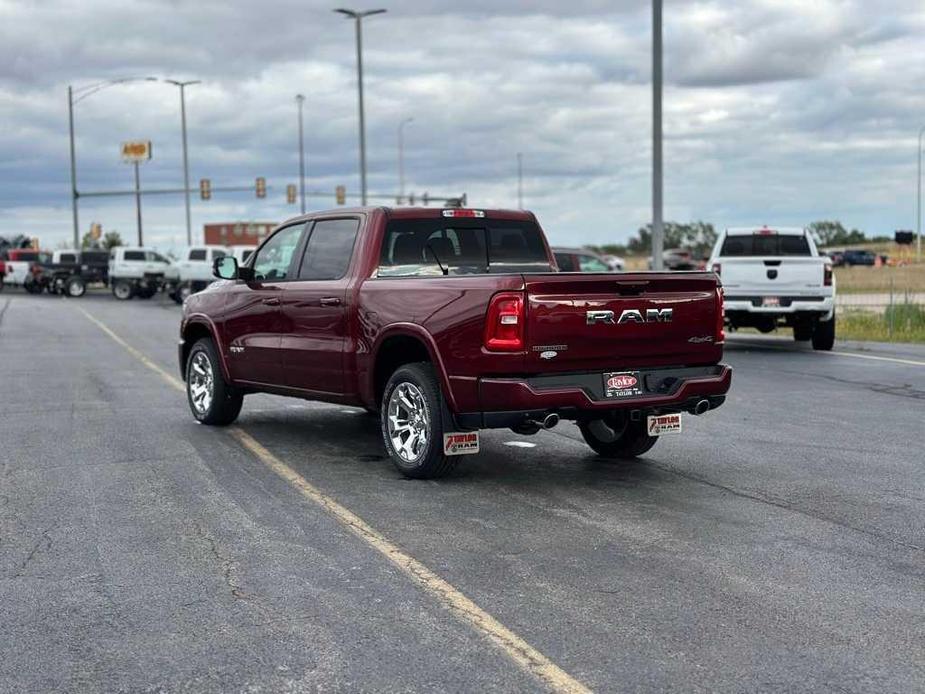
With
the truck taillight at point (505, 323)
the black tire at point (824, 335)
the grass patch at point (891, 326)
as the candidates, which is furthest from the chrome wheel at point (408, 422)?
the grass patch at point (891, 326)

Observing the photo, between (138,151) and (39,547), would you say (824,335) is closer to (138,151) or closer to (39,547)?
(39,547)

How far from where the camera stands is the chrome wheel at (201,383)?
11.4 m

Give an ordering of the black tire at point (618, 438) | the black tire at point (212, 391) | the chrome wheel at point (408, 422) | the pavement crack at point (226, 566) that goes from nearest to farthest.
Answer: the pavement crack at point (226, 566), the chrome wheel at point (408, 422), the black tire at point (618, 438), the black tire at point (212, 391)

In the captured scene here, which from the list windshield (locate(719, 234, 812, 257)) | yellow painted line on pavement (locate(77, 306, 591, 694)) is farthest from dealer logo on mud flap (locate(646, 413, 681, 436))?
windshield (locate(719, 234, 812, 257))

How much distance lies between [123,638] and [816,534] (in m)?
3.78

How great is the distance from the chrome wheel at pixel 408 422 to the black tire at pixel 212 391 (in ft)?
9.36

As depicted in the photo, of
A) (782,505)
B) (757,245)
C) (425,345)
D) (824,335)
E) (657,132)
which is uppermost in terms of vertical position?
(657,132)

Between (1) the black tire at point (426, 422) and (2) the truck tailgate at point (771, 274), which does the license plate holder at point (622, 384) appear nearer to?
(1) the black tire at point (426, 422)

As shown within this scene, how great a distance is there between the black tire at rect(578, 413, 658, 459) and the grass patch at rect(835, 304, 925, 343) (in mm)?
13988

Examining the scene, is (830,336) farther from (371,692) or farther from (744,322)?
(371,692)

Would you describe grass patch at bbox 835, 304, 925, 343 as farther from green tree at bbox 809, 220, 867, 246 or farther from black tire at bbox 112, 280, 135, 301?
green tree at bbox 809, 220, 867, 246

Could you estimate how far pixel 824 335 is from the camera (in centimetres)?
2006

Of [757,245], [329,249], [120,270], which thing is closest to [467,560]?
[329,249]

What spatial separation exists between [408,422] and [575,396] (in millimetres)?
1346
